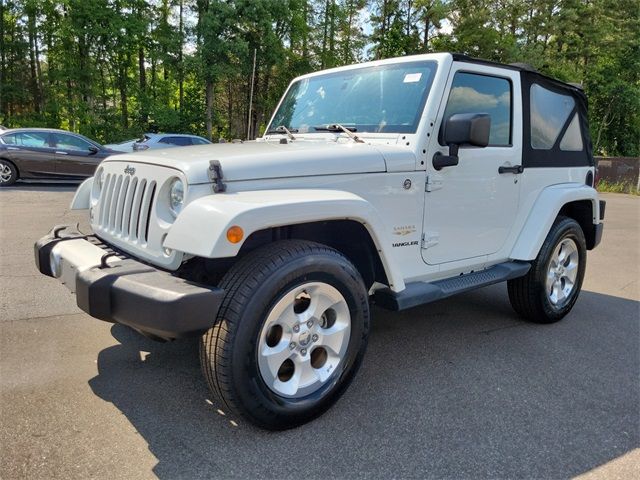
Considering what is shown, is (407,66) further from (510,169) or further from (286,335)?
(286,335)

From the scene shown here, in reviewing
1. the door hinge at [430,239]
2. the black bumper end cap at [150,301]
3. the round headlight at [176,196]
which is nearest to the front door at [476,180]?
the door hinge at [430,239]

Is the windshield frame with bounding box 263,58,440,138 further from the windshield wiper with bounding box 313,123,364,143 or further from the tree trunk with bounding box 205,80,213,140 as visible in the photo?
the tree trunk with bounding box 205,80,213,140

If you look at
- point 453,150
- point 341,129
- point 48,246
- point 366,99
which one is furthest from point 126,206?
point 453,150

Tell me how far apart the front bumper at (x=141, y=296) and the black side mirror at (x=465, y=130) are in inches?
69.3

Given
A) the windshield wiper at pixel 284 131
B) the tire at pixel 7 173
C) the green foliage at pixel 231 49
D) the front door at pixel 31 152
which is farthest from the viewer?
the green foliage at pixel 231 49

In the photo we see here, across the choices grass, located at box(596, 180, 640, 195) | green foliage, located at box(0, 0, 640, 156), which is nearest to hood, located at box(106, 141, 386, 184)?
green foliage, located at box(0, 0, 640, 156)

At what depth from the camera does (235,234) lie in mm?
2180

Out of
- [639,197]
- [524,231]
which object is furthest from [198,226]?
[639,197]

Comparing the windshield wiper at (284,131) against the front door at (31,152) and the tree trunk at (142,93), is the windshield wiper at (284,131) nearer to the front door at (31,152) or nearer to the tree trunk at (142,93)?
the front door at (31,152)

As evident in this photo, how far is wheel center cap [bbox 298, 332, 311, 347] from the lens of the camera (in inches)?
A: 104

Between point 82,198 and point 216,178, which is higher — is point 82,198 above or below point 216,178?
below

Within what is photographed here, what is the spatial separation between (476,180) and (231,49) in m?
21.9

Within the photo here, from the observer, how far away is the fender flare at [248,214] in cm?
216

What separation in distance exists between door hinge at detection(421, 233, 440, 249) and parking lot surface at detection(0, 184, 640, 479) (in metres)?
0.86
